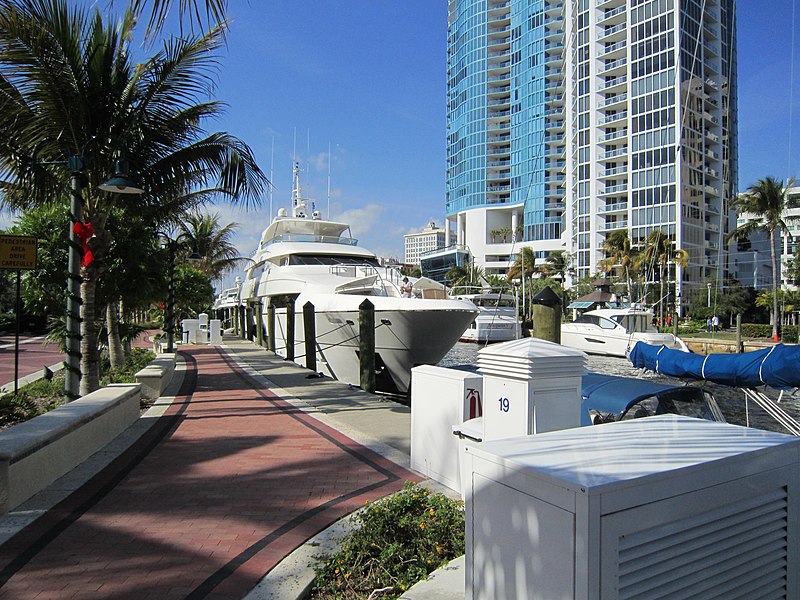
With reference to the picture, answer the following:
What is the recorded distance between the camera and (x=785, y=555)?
2.71m

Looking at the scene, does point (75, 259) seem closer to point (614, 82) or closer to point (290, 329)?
point (290, 329)

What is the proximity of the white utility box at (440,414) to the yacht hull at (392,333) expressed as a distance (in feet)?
27.4

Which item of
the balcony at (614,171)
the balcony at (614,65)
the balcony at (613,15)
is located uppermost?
the balcony at (613,15)

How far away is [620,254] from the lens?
57156mm

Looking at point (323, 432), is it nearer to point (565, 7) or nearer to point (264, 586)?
point (264, 586)

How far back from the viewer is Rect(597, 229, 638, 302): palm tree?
53.8 m

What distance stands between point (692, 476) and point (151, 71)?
10460 mm

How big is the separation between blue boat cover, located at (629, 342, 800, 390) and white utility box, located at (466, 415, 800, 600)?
5.56 meters

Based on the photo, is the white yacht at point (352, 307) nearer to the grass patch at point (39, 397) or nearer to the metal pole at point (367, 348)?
the metal pole at point (367, 348)

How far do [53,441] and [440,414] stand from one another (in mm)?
3744

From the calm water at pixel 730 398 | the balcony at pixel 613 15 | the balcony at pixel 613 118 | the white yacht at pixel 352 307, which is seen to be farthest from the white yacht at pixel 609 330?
the balcony at pixel 613 15

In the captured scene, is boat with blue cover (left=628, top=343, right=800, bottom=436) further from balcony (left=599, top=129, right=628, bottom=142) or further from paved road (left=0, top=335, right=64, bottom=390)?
balcony (left=599, top=129, right=628, bottom=142)

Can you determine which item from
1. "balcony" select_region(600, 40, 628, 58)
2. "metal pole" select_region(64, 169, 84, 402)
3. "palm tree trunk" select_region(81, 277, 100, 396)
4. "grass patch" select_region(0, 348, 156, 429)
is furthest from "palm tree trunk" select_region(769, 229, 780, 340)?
"metal pole" select_region(64, 169, 84, 402)

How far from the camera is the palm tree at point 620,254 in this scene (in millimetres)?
53806
